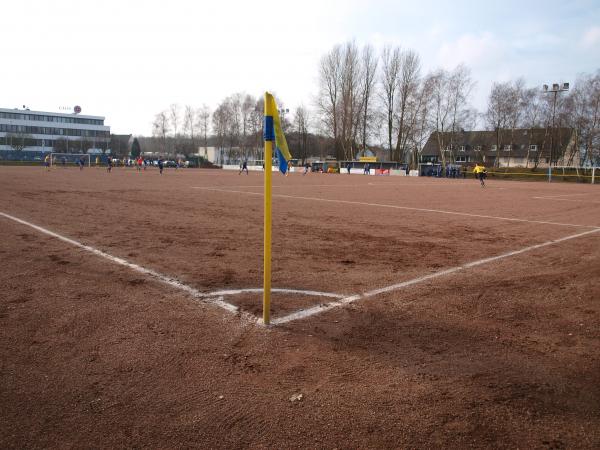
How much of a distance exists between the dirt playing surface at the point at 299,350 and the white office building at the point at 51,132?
11560 cm

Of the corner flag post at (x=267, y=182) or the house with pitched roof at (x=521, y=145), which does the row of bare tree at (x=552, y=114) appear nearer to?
the house with pitched roof at (x=521, y=145)

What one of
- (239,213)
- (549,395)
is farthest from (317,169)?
(549,395)

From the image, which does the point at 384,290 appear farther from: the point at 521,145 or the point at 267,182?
the point at 521,145

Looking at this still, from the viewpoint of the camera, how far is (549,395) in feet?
10.6

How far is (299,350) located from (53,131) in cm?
13539

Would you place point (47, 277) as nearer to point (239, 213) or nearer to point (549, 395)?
point (549, 395)

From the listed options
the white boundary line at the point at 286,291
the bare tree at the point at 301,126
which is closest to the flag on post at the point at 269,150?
the white boundary line at the point at 286,291

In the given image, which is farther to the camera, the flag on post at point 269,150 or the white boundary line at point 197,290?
the white boundary line at point 197,290

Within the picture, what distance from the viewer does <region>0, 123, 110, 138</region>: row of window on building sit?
110500 mm

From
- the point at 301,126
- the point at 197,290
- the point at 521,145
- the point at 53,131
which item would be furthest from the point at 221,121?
the point at 197,290

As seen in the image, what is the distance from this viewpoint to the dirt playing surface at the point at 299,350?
2.83 m

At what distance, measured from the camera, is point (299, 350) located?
13.1 feet

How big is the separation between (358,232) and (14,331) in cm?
810

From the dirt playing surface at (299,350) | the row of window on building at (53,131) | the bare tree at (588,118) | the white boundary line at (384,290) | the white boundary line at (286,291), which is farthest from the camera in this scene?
the row of window on building at (53,131)
